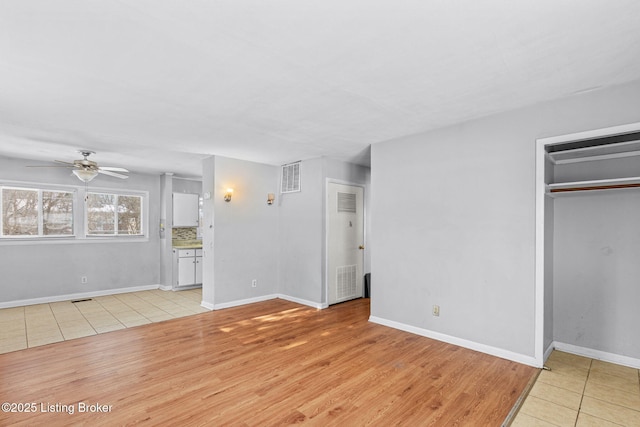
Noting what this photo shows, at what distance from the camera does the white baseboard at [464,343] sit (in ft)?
10.3

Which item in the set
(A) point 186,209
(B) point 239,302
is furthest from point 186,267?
(B) point 239,302

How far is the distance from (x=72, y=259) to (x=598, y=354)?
791 centimetres

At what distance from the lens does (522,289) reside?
3.18 m

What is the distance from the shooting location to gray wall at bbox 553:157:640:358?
9.98ft

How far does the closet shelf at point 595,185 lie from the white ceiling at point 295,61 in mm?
825

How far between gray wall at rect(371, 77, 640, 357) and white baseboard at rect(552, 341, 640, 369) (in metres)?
0.61

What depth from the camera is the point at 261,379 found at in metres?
2.89

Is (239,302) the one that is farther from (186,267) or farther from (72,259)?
(72,259)

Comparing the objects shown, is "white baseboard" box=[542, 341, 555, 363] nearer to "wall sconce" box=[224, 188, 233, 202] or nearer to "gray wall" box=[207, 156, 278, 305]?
"gray wall" box=[207, 156, 278, 305]

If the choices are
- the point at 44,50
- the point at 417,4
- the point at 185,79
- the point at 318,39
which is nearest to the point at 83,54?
the point at 44,50

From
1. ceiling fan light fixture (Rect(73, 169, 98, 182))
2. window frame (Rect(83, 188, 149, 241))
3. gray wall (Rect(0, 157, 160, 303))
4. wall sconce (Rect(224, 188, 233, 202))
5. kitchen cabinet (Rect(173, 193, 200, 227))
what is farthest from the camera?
kitchen cabinet (Rect(173, 193, 200, 227))

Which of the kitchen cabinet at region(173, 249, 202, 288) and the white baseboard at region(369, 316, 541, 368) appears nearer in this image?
the white baseboard at region(369, 316, 541, 368)

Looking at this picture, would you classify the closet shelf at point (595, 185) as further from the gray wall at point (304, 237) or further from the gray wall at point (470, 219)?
the gray wall at point (304, 237)

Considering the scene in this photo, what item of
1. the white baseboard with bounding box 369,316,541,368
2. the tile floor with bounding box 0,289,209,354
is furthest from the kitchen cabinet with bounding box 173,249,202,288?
the white baseboard with bounding box 369,316,541,368
